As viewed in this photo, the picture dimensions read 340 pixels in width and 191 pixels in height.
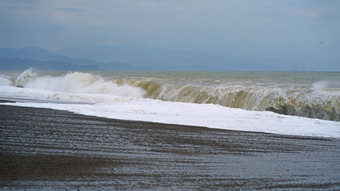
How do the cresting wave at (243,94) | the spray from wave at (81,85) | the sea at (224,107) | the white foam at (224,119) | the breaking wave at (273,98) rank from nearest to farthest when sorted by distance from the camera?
the white foam at (224,119) → the sea at (224,107) → the breaking wave at (273,98) → the cresting wave at (243,94) → the spray from wave at (81,85)

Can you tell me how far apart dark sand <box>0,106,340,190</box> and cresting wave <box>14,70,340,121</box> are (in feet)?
23.2

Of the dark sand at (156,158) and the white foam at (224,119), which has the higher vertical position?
the dark sand at (156,158)

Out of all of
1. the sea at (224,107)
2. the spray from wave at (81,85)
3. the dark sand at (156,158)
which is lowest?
the spray from wave at (81,85)

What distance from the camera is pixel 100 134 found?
1038 centimetres

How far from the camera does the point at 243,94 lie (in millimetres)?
21328

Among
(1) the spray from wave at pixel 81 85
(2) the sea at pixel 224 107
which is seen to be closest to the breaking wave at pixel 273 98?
(2) the sea at pixel 224 107

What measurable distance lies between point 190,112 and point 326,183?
1001 cm

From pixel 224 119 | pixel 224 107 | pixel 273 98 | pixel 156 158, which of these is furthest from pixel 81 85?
pixel 156 158

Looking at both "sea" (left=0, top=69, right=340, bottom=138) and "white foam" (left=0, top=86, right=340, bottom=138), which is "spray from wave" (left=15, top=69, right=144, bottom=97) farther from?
"white foam" (left=0, top=86, right=340, bottom=138)

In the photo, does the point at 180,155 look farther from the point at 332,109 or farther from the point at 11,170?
the point at 332,109

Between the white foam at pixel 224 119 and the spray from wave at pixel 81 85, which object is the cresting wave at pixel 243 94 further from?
the white foam at pixel 224 119

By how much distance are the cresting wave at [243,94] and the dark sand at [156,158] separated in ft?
23.2

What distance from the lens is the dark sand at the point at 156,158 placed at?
6332mm

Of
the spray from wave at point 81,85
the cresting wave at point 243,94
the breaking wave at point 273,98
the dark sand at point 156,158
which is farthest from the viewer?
the spray from wave at point 81,85
